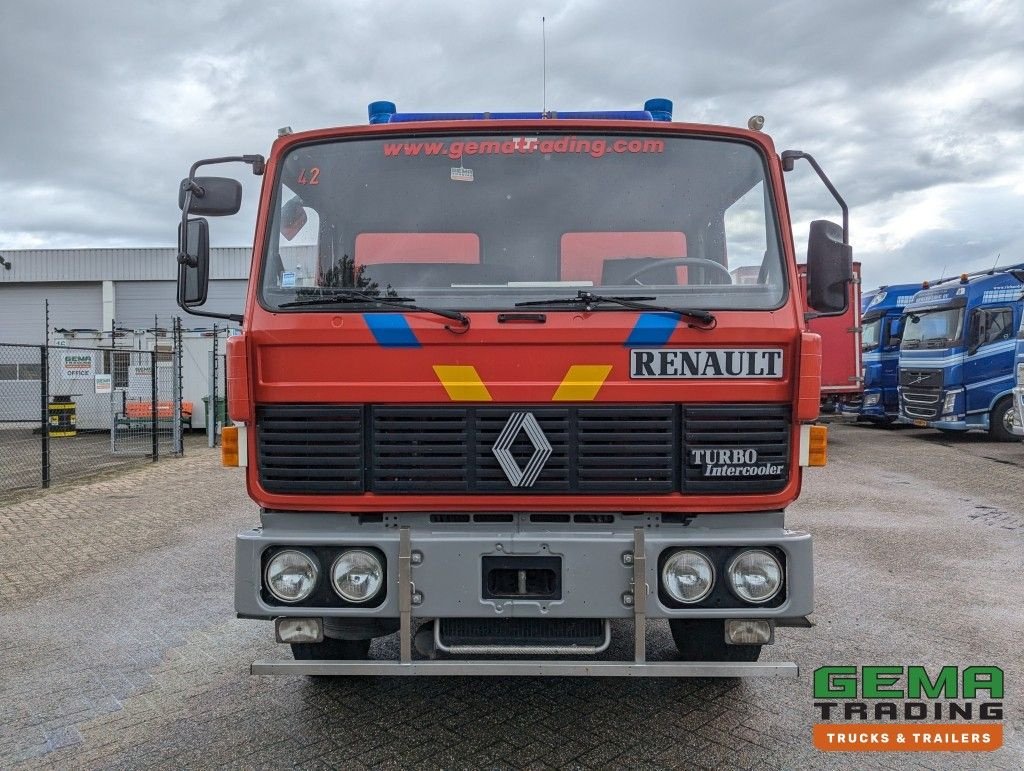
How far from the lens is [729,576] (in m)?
3.01

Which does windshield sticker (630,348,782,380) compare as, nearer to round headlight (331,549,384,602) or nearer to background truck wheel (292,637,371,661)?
round headlight (331,549,384,602)

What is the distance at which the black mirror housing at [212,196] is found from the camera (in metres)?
3.56

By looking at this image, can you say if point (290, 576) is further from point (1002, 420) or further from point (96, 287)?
point (96, 287)

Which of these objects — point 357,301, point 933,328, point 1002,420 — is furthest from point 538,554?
point 933,328

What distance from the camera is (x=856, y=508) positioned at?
9.04 metres

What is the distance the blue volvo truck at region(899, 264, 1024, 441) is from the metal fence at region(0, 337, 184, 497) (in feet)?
47.6

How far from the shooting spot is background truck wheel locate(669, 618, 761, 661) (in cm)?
346

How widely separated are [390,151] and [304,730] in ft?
8.29

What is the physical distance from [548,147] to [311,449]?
161cm

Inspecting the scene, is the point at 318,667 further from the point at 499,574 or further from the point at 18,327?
the point at 18,327

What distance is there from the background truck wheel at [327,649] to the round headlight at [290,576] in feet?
1.94

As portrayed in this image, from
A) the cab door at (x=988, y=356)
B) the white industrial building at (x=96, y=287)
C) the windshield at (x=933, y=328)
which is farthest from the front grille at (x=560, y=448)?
the white industrial building at (x=96, y=287)

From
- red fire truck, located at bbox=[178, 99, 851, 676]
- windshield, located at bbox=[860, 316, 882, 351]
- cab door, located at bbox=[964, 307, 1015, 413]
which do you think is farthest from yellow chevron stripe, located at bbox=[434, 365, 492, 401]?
windshield, located at bbox=[860, 316, 882, 351]

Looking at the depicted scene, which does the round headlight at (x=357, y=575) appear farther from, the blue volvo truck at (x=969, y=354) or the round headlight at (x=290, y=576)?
the blue volvo truck at (x=969, y=354)
